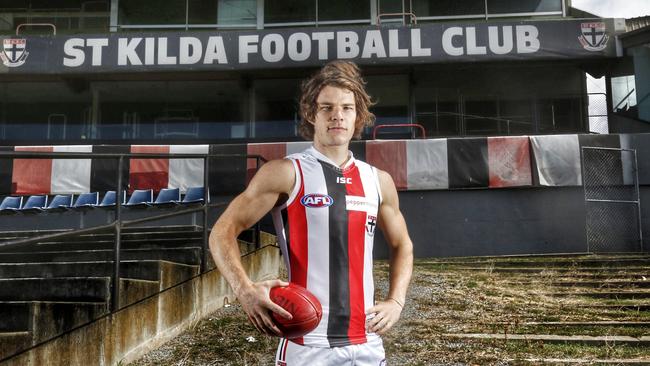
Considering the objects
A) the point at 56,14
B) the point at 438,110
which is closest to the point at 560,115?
the point at 438,110

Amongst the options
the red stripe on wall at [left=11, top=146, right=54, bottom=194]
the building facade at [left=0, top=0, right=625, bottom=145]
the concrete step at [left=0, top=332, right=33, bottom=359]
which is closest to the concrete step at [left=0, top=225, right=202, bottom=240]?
the red stripe on wall at [left=11, top=146, right=54, bottom=194]

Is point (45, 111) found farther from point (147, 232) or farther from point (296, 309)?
point (296, 309)

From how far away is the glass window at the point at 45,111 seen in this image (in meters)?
15.5

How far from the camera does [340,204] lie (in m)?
1.82

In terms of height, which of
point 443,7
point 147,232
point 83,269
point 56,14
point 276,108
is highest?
point 56,14

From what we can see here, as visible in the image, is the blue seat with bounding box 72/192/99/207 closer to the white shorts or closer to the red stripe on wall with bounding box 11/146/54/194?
the red stripe on wall with bounding box 11/146/54/194

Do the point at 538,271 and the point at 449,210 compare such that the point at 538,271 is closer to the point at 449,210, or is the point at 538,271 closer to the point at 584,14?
the point at 449,210

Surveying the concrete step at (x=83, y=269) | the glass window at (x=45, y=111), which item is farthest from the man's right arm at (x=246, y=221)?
the glass window at (x=45, y=111)

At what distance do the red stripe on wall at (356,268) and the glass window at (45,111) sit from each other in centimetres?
1552

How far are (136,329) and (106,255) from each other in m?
1.37

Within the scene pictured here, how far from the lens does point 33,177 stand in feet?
32.9

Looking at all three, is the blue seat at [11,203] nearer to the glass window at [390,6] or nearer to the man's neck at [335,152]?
the man's neck at [335,152]

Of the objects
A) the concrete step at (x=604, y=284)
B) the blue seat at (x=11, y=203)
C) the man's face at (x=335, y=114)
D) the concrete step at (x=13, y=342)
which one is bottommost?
the concrete step at (x=604, y=284)

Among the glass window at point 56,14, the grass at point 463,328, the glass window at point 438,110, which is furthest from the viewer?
the glass window at point 56,14
